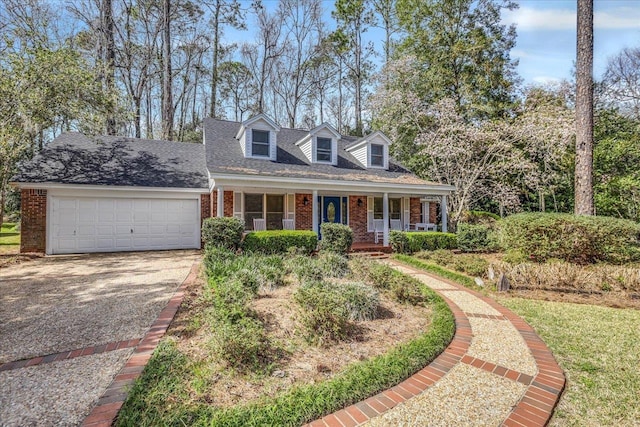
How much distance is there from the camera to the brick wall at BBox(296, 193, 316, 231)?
43.5 feet

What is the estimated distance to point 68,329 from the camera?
4168mm

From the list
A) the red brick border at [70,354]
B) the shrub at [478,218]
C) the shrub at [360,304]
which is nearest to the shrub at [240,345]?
the red brick border at [70,354]

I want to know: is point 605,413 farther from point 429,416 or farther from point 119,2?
Result: point 119,2

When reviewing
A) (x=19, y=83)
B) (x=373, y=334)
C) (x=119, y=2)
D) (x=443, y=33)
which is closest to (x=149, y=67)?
(x=119, y=2)

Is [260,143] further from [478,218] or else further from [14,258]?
[478,218]

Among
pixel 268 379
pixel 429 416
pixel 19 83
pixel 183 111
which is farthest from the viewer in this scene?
pixel 183 111

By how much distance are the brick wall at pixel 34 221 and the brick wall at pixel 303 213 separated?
926 centimetres

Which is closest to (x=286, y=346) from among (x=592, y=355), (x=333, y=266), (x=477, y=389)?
(x=477, y=389)

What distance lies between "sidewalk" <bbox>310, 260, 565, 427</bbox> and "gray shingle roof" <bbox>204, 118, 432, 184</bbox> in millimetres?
8212

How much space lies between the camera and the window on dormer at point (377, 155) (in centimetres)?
1529

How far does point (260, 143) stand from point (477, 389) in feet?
39.4

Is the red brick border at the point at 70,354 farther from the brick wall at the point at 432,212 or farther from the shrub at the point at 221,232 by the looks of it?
the brick wall at the point at 432,212

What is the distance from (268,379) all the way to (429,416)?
4.94ft

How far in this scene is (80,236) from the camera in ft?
36.0
